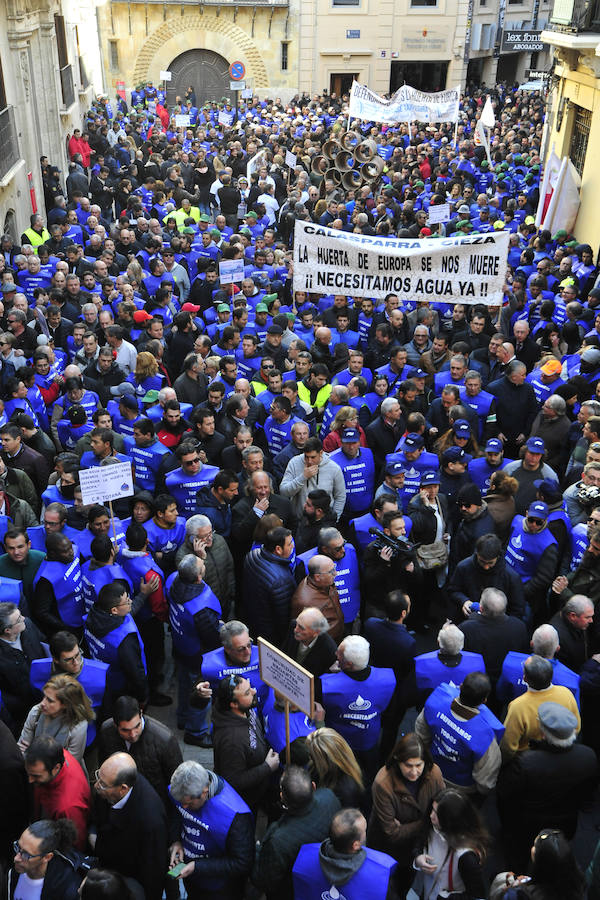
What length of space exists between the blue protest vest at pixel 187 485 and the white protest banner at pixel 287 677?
2517mm

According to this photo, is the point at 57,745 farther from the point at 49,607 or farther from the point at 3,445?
the point at 3,445

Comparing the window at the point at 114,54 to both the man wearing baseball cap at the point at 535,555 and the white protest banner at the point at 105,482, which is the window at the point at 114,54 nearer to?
the white protest banner at the point at 105,482

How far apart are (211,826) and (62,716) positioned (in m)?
1.11

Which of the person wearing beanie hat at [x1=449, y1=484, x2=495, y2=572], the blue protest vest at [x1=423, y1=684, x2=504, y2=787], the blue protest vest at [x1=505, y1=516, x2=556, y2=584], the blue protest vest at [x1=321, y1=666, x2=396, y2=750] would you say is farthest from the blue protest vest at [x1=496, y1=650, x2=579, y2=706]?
the person wearing beanie hat at [x1=449, y1=484, x2=495, y2=572]

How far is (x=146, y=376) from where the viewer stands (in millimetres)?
8820

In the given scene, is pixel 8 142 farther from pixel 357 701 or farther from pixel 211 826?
pixel 211 826

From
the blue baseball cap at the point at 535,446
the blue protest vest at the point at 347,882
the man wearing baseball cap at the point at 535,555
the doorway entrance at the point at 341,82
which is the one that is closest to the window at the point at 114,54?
the doorway entrance at the point at 341,82

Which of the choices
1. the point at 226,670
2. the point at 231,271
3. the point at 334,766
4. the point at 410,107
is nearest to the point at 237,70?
the point at 410,107

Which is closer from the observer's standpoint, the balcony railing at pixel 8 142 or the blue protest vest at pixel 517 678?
the blue protest vest at pixel 517 678

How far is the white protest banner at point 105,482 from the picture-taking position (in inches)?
239

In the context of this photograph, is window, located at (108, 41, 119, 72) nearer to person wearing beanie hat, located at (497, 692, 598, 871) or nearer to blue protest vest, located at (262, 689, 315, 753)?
blue protest vest, located at (262, 689, 315, 753)

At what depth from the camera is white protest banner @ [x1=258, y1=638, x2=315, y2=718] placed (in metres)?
4.20

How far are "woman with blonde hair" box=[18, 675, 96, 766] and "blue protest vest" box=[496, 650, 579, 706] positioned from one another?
2.37 meters

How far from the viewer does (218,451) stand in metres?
7.73
